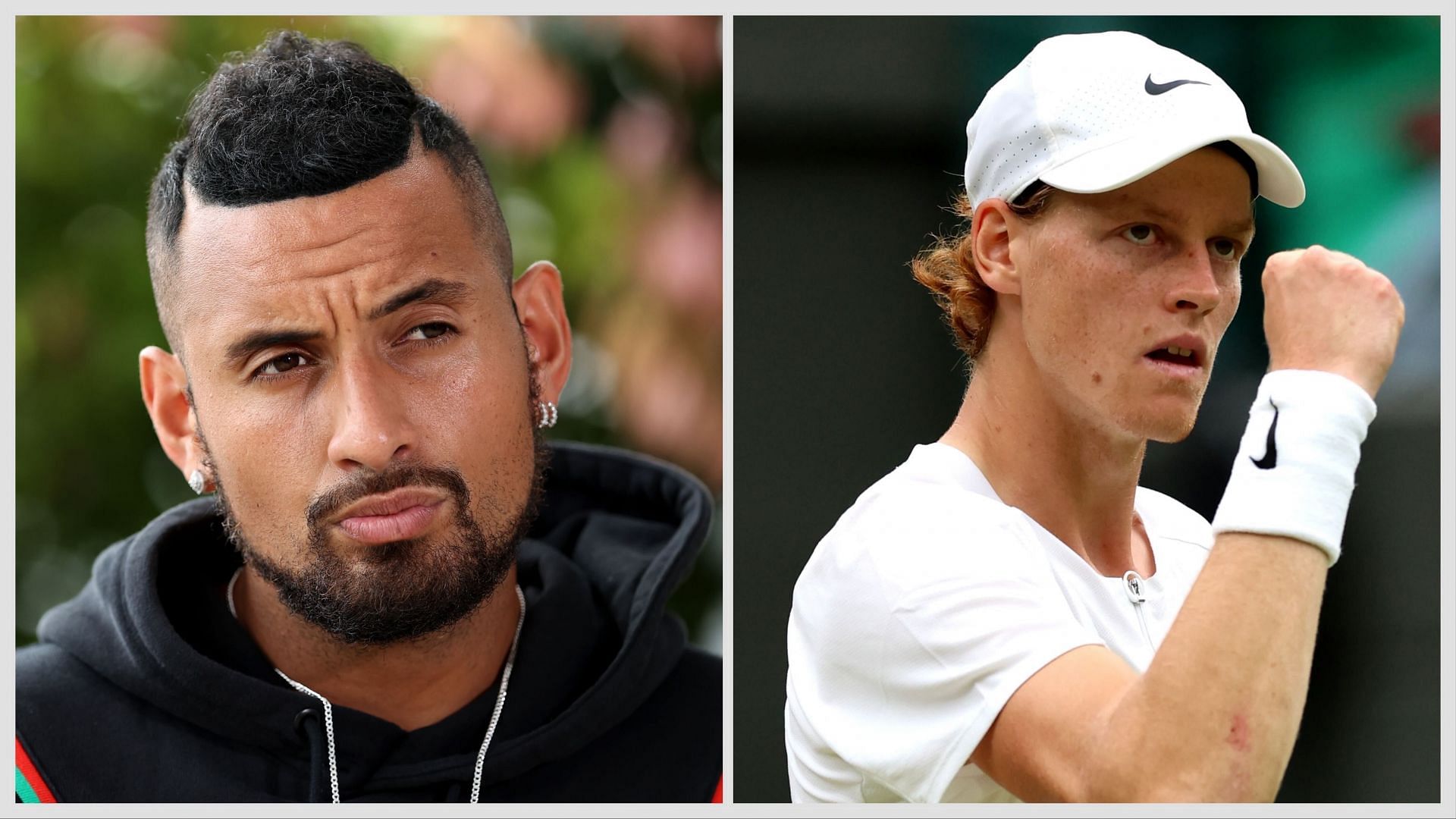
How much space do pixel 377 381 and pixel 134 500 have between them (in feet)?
2.79

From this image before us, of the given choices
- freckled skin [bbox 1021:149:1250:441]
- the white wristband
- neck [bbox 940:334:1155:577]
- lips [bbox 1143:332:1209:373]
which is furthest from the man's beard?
the white wristband

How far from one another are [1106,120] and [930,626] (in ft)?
3.11

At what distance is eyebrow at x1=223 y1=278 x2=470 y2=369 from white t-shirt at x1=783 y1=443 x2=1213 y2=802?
891mm

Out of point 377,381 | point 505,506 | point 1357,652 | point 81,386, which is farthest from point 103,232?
point 1357,652

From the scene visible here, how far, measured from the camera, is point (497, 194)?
3111mm

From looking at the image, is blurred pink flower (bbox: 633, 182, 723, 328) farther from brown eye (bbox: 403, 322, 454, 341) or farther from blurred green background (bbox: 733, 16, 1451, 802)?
brown eye (bbox: 403, 322, 454, 341)

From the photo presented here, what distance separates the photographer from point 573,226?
3.24 m

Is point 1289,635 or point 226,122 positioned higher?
point 226,122

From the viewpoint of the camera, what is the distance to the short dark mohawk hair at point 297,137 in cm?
278

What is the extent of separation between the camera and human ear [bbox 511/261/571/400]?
3.09 meters

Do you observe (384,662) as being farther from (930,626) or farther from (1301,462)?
(1301,462)

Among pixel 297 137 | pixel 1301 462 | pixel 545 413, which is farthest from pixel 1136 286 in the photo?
pixel 297 137

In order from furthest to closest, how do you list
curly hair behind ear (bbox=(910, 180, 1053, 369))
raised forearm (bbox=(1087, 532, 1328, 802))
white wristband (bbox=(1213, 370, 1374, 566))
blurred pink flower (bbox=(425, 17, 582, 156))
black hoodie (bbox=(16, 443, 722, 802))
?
1. blurred pink flower (bbox=(425, 17, 582, 156))
2. black hoodie (bbox=(16, 443, 722, 802))
3. curly hair behind ear (bbox=(910, 180, 1053, 369))
4. white wristband (bbox=(1213, 370, 1374, 566))
5. raised forearm (bbox=(1087, 532, 1328, 802))

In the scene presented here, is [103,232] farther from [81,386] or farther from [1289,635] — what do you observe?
[1289,635]
